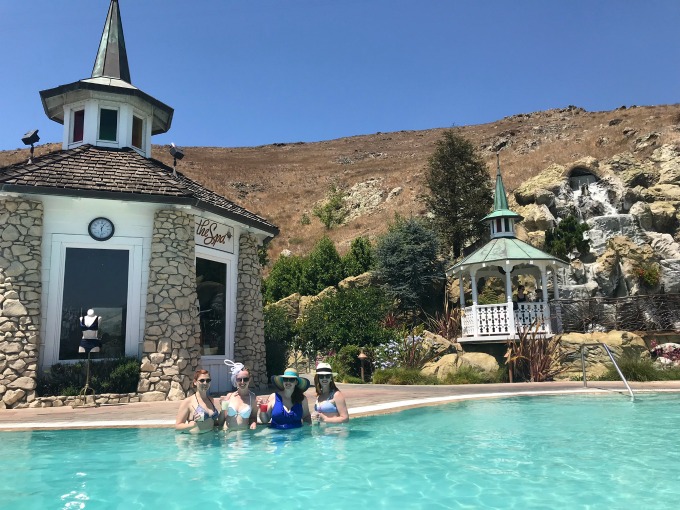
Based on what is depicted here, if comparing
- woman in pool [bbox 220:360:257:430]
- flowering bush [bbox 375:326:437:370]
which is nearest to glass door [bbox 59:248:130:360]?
woman in pool [bbox 220:360:257:430]

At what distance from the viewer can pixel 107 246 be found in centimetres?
1312

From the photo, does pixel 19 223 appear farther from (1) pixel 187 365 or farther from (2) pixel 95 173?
(1) pixel 187 365

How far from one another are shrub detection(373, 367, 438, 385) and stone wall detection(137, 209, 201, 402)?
19.9 feet

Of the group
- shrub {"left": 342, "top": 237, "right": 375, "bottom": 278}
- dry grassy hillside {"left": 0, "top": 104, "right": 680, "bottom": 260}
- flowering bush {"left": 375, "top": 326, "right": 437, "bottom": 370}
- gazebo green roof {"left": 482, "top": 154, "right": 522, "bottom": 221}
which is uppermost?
dry grassy hillside {"left": 0, "top": 104, "right": 680, "bottom": 260}

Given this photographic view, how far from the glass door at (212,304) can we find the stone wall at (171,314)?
2.59ft

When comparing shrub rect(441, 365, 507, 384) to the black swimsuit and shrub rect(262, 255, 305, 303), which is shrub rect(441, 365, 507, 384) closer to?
the black swimsuit

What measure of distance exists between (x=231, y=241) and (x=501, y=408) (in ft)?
29.6

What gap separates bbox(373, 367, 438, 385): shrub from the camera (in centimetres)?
1616

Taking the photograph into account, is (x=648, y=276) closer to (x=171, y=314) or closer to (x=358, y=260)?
(x=358, y=260)

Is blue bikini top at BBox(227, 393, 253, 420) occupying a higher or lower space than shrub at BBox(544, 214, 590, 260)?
lower

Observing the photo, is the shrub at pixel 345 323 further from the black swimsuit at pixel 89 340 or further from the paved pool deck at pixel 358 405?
the black swimsuit at pixel 89 340

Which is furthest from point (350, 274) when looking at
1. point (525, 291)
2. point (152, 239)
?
point (152, 239)

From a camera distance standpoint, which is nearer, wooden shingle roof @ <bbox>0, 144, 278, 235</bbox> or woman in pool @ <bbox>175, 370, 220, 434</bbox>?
woman in pool @ <bbox>175, 370, 220, 434</bbox>

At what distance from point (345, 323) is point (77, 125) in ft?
37.0
